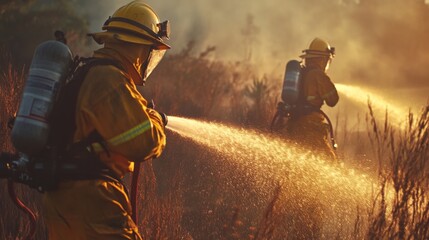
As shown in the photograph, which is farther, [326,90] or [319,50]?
[319,50]

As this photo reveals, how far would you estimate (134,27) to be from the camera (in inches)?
94.4

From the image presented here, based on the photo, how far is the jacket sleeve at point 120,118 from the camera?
205 cm

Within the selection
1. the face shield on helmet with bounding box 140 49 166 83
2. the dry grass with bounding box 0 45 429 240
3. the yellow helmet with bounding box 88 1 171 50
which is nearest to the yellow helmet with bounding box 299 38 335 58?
the dry grass with bounding box 0 45 429 240

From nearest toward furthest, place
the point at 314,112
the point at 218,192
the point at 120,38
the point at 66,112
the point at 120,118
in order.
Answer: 1. the point at 120,118
2. the point at 66,112
3. the point at 120,38
4. the point at 314,112
5. the point at 218,192

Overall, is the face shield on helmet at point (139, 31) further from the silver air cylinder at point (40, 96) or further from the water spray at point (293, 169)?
the water spray at point (293, 169)

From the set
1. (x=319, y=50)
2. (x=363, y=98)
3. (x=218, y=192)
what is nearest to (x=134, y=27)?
(x=218, y=192)

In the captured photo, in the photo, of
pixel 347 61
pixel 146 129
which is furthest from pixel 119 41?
pixel 347 61

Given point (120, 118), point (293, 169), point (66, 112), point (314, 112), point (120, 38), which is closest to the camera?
point (120, 118)

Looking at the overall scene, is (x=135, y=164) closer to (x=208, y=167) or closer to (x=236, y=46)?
(x=208, y=167)

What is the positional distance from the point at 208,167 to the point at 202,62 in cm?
608

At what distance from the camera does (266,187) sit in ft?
18.8

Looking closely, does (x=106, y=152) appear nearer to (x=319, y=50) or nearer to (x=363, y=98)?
(x=319, y=50)

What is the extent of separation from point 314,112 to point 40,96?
147 inches

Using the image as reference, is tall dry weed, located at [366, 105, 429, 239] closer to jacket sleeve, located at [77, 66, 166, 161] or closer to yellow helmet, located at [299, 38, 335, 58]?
jacket sleeve, located at [77, 66, 166, 161]
